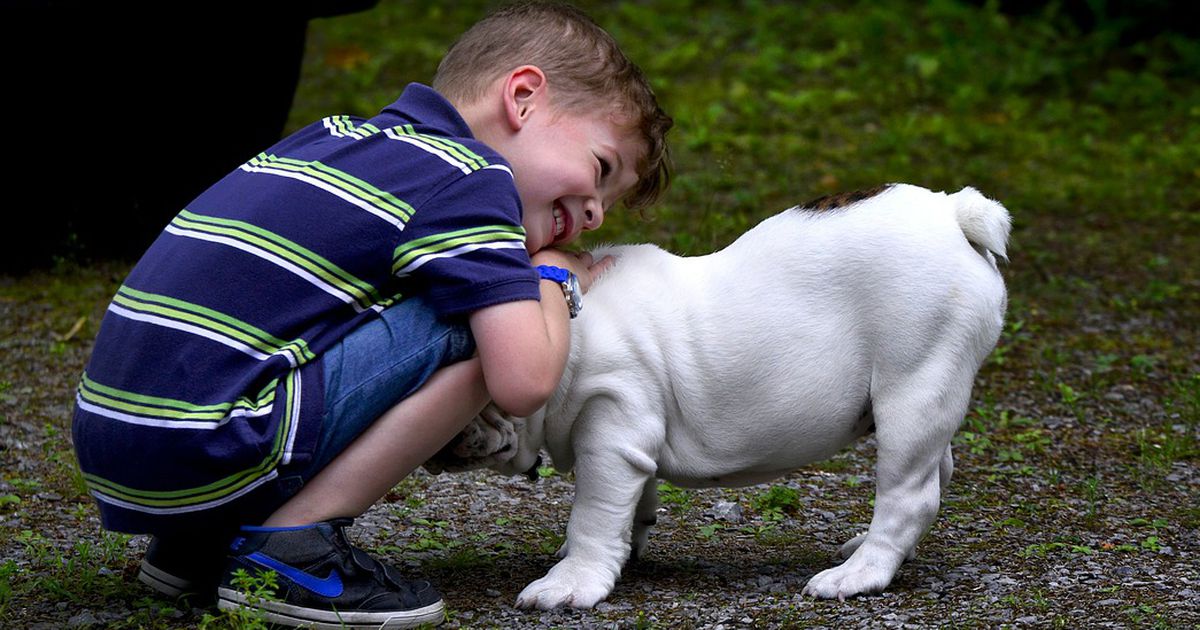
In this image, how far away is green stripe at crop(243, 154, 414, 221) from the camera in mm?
2592

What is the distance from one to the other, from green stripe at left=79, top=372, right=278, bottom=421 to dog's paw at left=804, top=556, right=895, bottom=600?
1.12 meters

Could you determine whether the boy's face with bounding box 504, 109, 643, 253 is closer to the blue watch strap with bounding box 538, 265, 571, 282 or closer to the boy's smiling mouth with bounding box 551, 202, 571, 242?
the boy's smiling mouth with bounding box 551, 202, 571, 242

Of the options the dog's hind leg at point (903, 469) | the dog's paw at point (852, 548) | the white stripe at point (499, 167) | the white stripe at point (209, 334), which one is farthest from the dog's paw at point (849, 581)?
the white stripe at point (209, 334)

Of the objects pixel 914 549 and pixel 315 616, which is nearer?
pixel 315 616

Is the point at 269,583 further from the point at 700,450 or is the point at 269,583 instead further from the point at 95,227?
the point at 95,227

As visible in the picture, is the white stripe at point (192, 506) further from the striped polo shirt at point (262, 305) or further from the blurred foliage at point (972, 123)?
the blurred foliage at point (972, 123)

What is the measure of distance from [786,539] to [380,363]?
1.20 meters

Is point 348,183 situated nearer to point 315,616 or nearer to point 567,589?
point 315,616

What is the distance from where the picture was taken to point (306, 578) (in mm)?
2617

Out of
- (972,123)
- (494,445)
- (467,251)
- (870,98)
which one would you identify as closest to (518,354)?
(467,251)

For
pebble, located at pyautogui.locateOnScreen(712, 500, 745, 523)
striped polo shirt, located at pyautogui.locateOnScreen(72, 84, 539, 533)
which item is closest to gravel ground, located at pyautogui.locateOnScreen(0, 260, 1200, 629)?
pebble, located at pyautogui.locateOnScreen(712, 500, 745, 523)

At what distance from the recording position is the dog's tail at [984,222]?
2.87 metres

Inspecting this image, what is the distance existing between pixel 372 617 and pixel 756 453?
0.85 m

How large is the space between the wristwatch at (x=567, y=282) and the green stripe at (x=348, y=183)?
1.05ft
